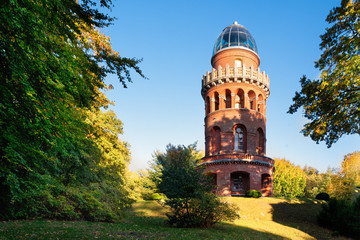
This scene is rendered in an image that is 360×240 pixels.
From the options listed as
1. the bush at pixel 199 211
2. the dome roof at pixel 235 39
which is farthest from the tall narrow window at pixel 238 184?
the dome roof at pixel 235 39

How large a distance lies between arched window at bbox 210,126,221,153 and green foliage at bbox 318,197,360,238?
47.3 ft

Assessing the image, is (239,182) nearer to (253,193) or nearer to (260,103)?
(253,193)

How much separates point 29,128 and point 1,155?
1.00m

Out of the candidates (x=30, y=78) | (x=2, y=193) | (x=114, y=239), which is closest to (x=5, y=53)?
(x=30, y=78)

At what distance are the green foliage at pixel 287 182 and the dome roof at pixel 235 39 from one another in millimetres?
25109

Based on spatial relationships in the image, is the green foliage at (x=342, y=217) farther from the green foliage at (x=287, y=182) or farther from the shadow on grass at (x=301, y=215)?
the green foliage at (x=287, y=182)

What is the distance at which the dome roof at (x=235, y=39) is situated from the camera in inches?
1302

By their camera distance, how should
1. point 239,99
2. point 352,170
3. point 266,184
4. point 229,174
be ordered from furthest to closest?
point 352,170
point 239,99
point 266,184
point 229,174

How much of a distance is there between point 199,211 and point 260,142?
20.0m

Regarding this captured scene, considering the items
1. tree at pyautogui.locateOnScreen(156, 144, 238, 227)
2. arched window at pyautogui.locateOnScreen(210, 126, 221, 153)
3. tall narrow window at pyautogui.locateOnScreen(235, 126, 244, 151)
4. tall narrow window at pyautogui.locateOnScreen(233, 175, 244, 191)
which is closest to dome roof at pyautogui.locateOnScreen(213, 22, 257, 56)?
arched window at pyautogui.locateOnScreen(210, 126, 221, 153)

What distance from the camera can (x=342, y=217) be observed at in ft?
53.6

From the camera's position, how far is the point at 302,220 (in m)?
19.7

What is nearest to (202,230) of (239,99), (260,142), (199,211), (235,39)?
(199,211)

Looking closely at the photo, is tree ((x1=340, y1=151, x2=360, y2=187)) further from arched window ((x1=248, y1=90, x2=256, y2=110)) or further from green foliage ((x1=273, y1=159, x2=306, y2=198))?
arched window ((x1=248, y1=90, x2=256, y2=110))
